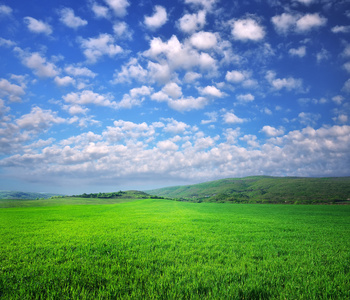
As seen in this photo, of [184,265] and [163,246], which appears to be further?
[163,246]

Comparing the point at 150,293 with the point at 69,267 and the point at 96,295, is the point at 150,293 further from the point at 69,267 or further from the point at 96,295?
the point at 69,267

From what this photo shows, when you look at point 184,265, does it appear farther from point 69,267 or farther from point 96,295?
point 69,267

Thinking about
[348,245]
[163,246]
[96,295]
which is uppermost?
[96,295]

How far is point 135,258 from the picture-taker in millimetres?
7414

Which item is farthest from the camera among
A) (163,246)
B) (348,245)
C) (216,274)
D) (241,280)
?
(348,245)

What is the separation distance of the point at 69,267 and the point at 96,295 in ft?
7.14

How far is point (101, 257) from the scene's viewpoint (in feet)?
24.3

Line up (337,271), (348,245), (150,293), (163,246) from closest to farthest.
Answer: (150,293) < (337,271) < (163,246) < (348,245)

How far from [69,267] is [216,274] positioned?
17.0ft

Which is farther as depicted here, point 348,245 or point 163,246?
point 348,245

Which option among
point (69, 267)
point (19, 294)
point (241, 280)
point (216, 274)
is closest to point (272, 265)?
point (241, 280)

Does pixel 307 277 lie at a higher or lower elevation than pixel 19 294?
lower

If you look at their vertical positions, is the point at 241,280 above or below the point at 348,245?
above

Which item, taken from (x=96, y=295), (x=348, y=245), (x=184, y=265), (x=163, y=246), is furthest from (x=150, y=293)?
(x=348, y=245)
